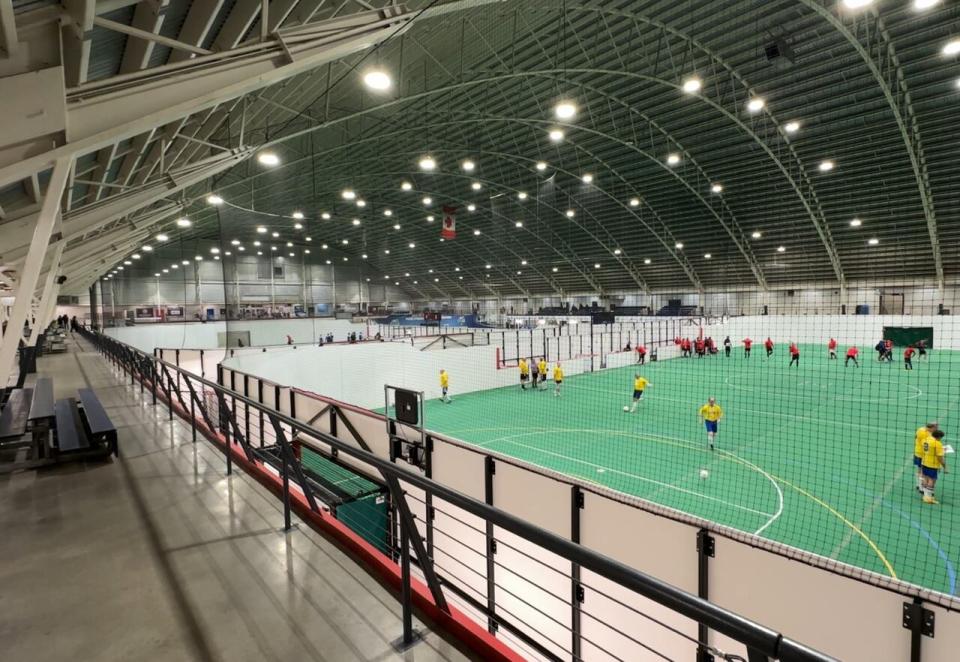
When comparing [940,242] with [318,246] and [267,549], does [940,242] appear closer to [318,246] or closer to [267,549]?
[267,549]

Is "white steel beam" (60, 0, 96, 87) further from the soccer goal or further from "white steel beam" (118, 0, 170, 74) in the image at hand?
the soccer goal

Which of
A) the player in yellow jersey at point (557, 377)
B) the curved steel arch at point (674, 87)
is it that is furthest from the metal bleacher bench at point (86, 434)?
the player in yellow jersey at point (557, 377)

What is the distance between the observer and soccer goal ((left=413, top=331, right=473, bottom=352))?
75.7ft

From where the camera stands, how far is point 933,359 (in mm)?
28547

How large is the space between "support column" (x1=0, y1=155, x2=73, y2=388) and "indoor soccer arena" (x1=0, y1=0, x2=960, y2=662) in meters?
0.05

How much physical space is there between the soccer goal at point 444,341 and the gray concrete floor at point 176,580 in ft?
58.8

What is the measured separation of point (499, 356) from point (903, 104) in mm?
21413

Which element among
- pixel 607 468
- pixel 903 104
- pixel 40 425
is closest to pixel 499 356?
pixel 607 468

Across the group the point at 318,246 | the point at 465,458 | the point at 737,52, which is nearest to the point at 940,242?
A: the point at 737,52

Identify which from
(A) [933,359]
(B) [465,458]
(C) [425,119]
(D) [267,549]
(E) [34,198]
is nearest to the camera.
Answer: (D) [267,549]

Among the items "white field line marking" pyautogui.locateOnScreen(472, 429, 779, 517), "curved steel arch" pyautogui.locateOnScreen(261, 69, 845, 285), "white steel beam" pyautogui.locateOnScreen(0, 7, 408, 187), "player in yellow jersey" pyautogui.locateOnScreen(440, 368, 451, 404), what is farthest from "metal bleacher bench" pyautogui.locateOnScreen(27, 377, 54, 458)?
"player in yellow jersey" pyautogui.locateOnScreen(440, 368, 451, 404)

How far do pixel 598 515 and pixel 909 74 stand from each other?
81.9ft

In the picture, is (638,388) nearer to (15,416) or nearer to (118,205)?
(15,416)

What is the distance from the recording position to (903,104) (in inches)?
796
